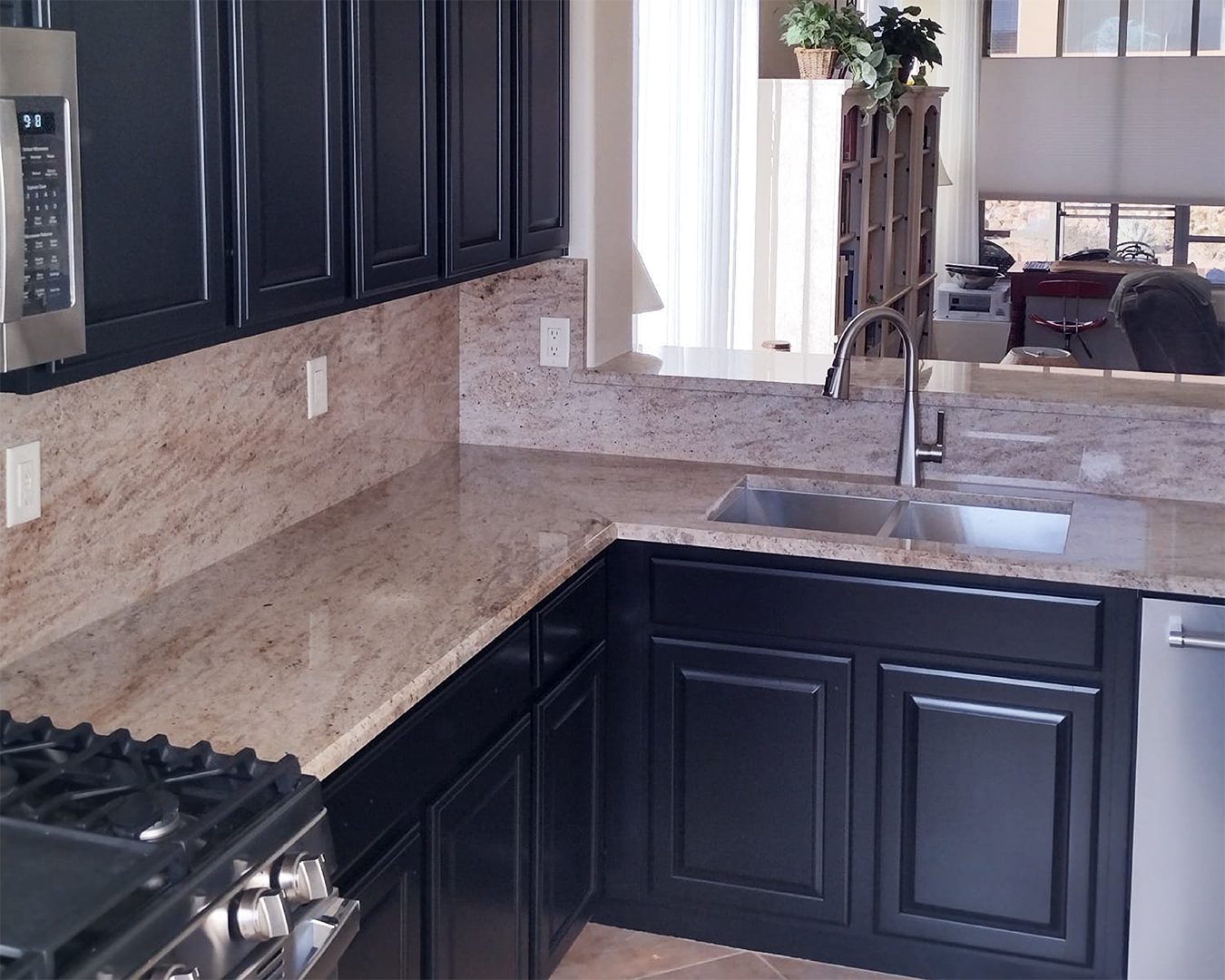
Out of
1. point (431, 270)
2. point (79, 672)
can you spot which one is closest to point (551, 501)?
point (431, 270)

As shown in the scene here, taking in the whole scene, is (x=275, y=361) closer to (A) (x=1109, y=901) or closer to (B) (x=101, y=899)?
(B) (x=101, y=899)

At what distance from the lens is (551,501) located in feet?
9.71

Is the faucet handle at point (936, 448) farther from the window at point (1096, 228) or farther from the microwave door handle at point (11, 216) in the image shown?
the window at point (1096, 228)

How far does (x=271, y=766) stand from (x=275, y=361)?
1.16 metres

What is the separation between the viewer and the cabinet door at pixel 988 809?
266cm

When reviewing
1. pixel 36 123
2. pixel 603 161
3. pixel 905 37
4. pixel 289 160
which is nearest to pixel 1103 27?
pixel 905 37

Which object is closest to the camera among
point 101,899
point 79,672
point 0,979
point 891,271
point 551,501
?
point 0,979

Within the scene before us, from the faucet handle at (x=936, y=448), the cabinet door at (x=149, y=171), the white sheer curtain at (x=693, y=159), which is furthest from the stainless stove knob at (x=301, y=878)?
the white sheer curtain at (x=693, y=159)

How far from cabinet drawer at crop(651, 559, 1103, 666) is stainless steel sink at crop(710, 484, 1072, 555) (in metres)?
0.20

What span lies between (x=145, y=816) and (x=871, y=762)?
163 centimetres

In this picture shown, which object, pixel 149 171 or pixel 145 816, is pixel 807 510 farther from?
pixel 145 816

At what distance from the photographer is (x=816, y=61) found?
5.55 m

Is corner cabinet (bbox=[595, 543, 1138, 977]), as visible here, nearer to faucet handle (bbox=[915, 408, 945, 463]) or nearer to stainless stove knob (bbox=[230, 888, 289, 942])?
faucet handle (bbox=[915, 408, 945, 463])

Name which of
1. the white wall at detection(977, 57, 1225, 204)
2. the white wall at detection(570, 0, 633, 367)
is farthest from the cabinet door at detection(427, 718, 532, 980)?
the white wall at detection(977, 57, 1225, 204)
